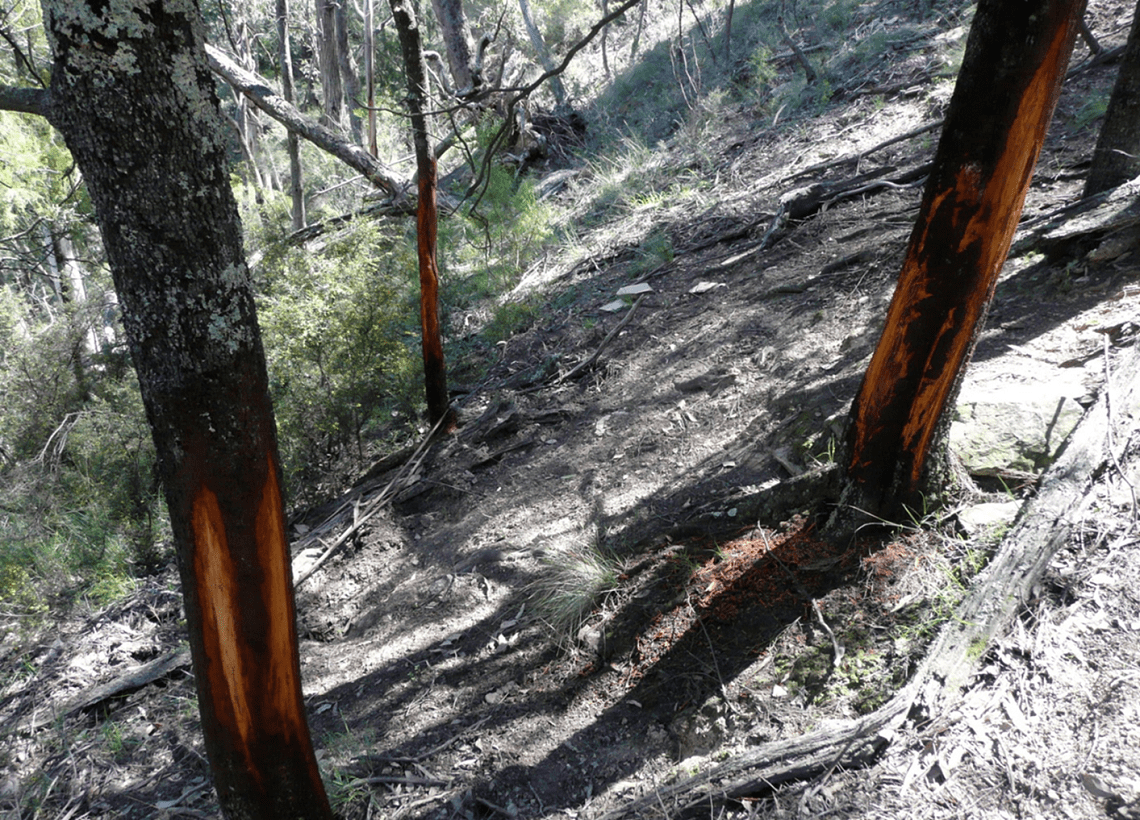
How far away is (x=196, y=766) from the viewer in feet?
10.7

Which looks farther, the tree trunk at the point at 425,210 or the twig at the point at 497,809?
the tree trunk at the point at 425,210

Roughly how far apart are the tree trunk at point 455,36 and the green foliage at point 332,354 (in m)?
4.18

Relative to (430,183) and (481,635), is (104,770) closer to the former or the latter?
(481,635)

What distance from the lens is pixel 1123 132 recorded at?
4410 mm

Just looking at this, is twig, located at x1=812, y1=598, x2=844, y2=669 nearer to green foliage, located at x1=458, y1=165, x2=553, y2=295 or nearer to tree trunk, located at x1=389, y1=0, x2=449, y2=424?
tree trunk, located at x1=389, y1=0, x2=449, y2=424

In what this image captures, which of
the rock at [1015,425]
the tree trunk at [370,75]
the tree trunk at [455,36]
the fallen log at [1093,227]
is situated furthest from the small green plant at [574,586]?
the tree trunk at [455,36]

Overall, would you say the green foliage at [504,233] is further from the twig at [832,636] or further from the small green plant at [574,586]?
the twig at [832,636]

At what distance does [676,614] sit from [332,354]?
13.5ft

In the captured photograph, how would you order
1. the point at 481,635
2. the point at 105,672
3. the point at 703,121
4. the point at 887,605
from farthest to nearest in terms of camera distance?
the point at 703,121 < the point at 105,672 < the point at 481,635 < the point at 887,605

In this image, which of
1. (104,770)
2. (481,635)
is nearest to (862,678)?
(481,635)

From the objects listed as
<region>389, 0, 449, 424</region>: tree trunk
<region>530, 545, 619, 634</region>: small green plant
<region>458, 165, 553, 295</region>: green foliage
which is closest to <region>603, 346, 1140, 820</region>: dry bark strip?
<region>530, 545, 619, 634</region>: small green plant

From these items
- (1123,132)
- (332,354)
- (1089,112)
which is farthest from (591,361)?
(1089,112)

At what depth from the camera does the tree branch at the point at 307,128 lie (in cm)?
689

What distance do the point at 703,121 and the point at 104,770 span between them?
1133cm
